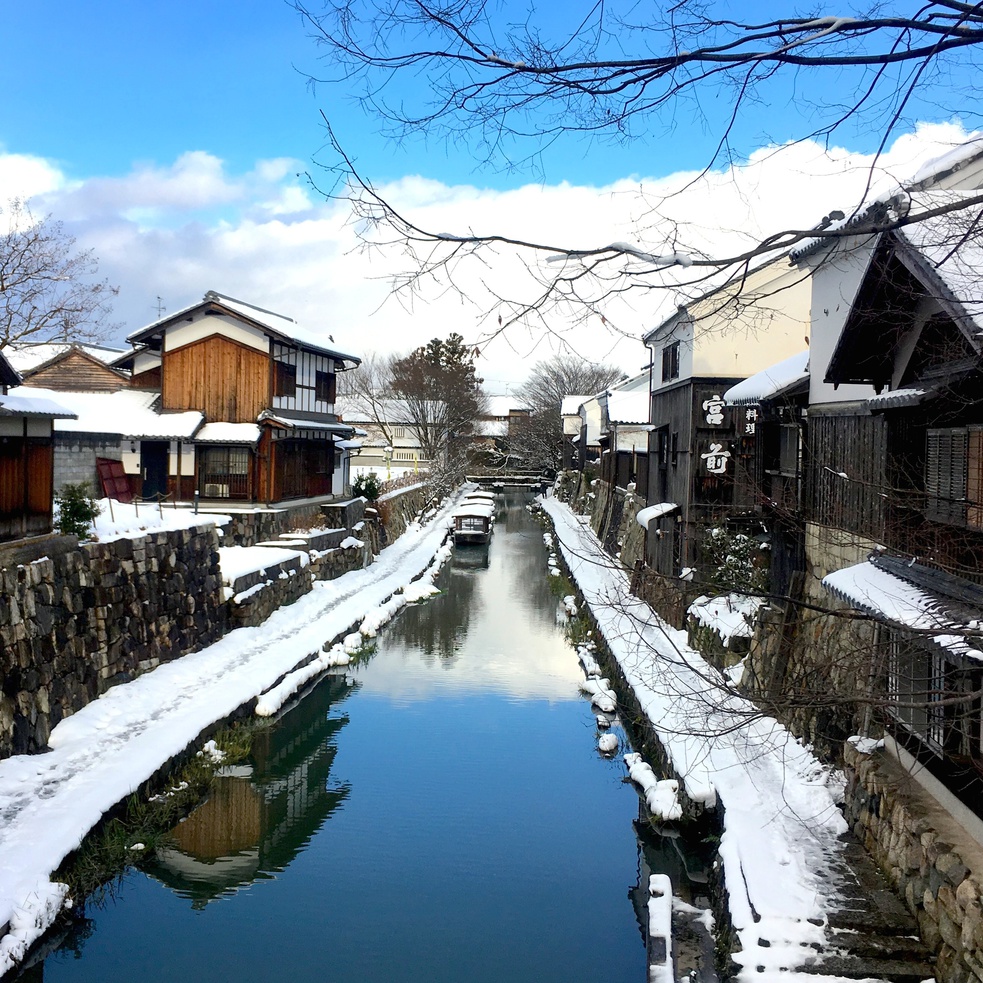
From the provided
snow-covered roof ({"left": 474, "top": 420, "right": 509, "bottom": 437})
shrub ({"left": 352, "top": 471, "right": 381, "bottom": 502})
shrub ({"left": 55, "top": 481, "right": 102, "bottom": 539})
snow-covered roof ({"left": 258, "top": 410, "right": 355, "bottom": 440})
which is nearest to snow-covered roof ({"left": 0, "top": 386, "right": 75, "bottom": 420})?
shrub ({"left": 55, "top": 481, "right": 102, "bottom": 539})

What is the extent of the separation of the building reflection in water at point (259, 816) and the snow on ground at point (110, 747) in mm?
753

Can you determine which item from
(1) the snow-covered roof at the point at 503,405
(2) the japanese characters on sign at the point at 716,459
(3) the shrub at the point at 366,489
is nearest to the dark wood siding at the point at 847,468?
(2) the japanese characters on sign at the point at 716,459

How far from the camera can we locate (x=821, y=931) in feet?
19.0

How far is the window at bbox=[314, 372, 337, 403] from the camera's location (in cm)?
2695

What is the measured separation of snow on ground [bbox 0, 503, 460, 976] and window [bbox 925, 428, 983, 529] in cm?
747

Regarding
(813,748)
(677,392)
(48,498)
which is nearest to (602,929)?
(813,748)

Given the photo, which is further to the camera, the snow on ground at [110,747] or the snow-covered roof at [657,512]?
the snow-covered roof at [657,512]

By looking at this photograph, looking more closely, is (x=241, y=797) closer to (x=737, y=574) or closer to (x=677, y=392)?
(x=737, y=574)

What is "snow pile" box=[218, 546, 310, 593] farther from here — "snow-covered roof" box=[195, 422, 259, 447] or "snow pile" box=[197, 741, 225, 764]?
"snow pile" box=[197, 741, 225, 764]

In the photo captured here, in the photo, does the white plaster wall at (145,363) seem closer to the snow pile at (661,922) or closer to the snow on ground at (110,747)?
the snow on ground at (110,747)

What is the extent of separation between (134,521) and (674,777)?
30.8 ft

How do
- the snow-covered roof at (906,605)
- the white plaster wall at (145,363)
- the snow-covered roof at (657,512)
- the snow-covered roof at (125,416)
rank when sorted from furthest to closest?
the white plaster wall at (145,363) < the snow-covered roof at (125,416) < the snow-covered roof at (657,512) < the snow-covered roof at (906,605)

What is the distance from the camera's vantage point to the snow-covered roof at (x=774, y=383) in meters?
11.0

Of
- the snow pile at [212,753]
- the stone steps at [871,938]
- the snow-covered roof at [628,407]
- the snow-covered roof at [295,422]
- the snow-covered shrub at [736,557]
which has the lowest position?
the snow pile at [212,753]
